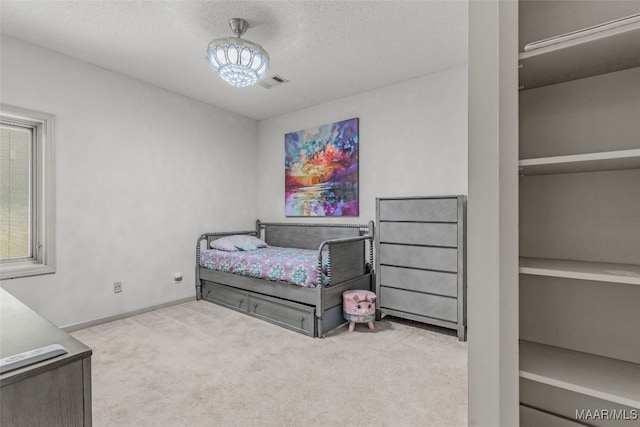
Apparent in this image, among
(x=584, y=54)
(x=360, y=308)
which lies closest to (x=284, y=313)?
(x=360, y=308)

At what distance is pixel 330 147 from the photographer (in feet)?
12.7

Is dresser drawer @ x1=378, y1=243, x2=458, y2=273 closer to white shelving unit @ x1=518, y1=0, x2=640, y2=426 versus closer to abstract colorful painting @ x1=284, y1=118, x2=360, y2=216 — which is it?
abstract colorful painting @ x1=284, y1=118, x2=360, y2=216

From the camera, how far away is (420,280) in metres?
2.81

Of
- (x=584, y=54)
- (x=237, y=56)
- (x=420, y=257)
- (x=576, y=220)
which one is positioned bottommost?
(x=420, y=257)

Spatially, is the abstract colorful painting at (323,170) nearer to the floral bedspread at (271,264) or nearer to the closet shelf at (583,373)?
the floral bedspread at (271,264)

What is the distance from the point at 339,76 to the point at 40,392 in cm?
318

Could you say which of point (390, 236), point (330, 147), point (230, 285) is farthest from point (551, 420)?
point (330, 147)

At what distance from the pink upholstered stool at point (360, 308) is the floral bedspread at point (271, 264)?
0.30 metres

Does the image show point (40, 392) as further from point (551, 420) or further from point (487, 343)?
point (551, 420)

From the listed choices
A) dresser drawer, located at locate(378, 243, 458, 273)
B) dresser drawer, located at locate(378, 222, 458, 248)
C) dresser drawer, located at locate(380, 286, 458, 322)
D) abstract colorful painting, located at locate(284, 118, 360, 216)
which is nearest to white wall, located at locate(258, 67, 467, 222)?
abstract colorful painting, located at locate(284, 118, 360, 216)

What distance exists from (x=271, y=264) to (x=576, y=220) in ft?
8.03

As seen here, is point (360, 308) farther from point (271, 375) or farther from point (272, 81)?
point (272, 81)

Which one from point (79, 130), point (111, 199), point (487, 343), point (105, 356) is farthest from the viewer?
point (111, 199)

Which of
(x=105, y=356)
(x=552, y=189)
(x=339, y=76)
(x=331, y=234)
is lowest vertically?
(x=105, y=356)
